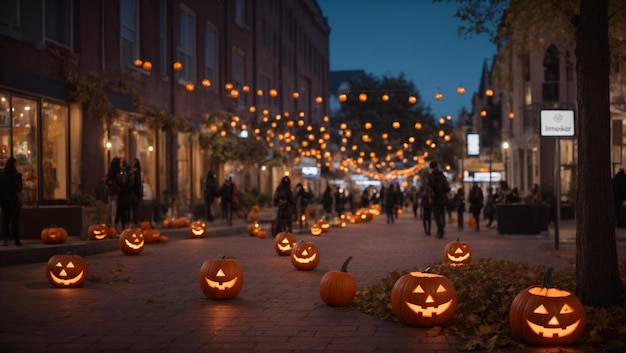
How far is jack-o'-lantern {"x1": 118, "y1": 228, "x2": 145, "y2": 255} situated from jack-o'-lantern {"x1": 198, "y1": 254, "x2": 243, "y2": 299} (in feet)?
20.2

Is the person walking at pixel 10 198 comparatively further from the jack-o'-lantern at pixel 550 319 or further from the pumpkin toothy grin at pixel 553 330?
the pumpkin toothy grin at pixel 553 330

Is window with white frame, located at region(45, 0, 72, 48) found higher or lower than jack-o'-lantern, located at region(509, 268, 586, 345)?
higher

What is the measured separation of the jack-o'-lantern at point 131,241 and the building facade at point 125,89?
158 inches

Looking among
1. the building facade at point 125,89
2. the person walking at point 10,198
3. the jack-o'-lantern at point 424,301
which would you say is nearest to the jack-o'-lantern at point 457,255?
the jack-o'-lantern at point 424,301

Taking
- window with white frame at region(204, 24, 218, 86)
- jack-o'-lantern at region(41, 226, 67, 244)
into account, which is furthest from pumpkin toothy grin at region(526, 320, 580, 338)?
window with white frame at region(204, 24, 218, 86)

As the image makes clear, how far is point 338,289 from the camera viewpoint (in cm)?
886

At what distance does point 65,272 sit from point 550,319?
6623 mm

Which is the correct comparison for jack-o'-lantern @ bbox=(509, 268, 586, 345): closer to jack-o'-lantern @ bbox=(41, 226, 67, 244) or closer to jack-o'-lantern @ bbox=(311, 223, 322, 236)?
jack-o'-lantern @ bbox=(41, 226, 67, 244)

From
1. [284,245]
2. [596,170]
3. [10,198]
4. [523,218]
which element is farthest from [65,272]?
[523,218]

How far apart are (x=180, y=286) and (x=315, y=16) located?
169 ft

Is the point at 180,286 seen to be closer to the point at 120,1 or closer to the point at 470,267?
the point at 470,267

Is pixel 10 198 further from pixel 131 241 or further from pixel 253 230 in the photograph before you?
pixel 253 230

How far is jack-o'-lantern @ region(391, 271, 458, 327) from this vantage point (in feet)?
24.9

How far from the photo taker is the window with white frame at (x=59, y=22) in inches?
795
